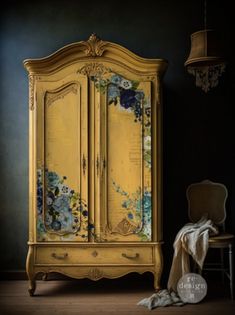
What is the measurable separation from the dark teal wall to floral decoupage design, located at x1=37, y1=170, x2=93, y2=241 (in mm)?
690

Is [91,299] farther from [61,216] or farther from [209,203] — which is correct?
[209,203]

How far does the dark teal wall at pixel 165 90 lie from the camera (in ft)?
15.1

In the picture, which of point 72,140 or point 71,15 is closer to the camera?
point 72,140

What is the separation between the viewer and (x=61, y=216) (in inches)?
158

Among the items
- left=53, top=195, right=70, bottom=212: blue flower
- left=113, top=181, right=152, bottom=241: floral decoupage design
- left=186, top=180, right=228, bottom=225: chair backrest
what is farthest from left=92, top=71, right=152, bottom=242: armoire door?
left=186, top=180, right=228, bottom=225: chair backrest

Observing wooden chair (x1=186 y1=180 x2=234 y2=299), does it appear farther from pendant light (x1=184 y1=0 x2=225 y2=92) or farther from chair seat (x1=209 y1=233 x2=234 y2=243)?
pendant light (x1=184 y1=0 x2=225 y2=92)

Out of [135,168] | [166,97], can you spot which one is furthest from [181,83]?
[135,168]

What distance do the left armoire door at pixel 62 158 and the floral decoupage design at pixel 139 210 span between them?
34 centimetres

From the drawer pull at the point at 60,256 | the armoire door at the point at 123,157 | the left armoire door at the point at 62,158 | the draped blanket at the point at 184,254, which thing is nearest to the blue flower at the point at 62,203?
the left armoire door at the point at 62,158

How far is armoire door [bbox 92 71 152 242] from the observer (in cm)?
401

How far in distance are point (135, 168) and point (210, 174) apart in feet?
3.07

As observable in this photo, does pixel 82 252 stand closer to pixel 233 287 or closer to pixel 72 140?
pixel 72 140

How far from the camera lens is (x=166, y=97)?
15.3 ft

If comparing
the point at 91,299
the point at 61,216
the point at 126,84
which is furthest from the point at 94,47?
the point at 91,299
